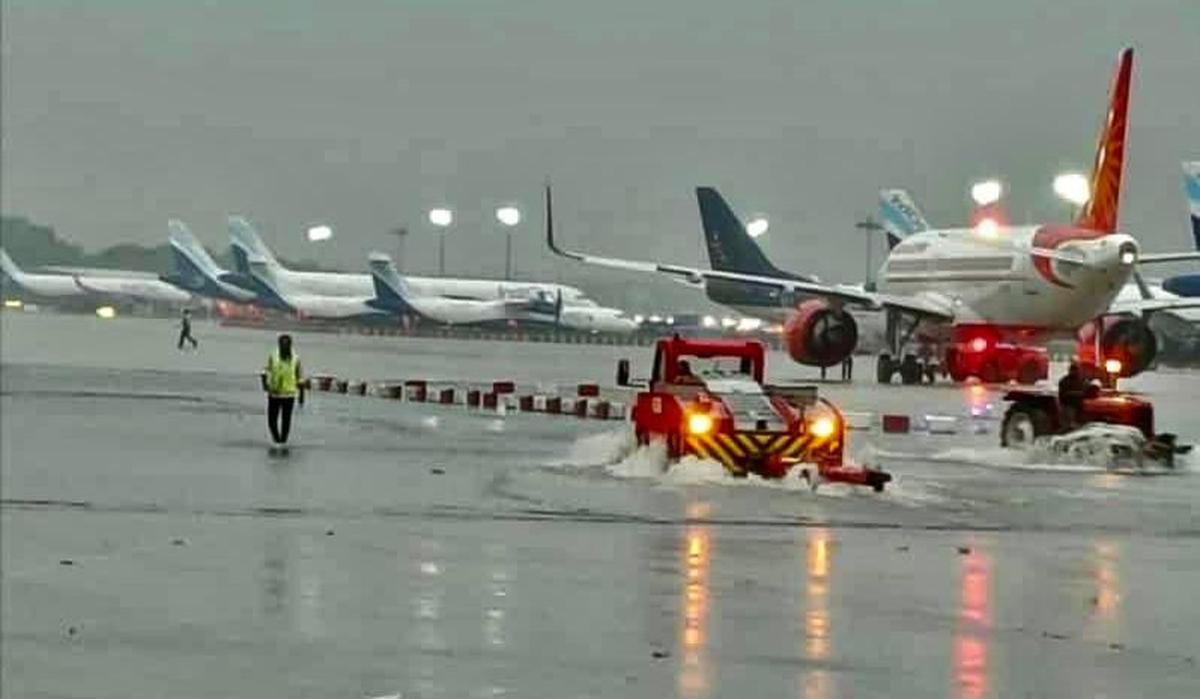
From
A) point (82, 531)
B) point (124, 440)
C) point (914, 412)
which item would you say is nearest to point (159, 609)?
point (82, 531)

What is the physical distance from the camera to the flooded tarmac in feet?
34.6

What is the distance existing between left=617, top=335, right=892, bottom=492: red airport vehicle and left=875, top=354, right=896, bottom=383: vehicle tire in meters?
32.3

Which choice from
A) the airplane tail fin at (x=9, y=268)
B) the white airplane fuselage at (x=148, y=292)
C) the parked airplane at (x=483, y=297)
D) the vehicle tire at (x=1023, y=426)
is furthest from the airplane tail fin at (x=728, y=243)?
the airplane tail fin at (x=9, y=268)

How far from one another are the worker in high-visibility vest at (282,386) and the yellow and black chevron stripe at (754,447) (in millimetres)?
6112

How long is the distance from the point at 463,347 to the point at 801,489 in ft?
219

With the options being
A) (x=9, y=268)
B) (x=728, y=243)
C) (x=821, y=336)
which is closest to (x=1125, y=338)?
(x=821, y=336)

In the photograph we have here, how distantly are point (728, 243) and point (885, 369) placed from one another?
1214cm

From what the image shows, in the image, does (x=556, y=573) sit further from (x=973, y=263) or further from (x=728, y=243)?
(x=728, y=243)

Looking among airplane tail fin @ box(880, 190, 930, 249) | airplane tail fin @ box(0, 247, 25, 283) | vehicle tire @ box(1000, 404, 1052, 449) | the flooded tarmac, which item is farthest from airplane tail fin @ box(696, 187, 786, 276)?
airplane tail fin @ box(0, 247, 25, 283)

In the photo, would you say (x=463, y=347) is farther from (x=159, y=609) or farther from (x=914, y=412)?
(x=159, y=609)

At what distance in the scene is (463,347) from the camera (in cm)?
8956

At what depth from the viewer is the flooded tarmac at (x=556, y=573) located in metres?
10.6

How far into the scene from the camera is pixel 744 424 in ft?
80.3

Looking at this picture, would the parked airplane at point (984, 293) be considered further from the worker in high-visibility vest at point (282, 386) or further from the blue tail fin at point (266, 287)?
the blue tail fin at point (266, 287)
